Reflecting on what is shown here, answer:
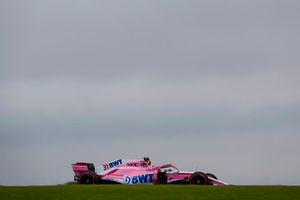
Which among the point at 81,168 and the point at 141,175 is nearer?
the point at 141,175

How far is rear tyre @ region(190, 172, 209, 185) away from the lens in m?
35.9

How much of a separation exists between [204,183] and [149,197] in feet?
38.7

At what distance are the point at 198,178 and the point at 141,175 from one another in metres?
4.46

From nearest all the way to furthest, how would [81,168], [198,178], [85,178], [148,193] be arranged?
[148,193] < [198,178] < [85,178] < [81,168]

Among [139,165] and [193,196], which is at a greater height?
[139,165]

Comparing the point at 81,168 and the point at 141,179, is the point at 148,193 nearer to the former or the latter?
the point at 141,179

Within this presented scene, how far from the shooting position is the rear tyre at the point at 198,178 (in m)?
35.9

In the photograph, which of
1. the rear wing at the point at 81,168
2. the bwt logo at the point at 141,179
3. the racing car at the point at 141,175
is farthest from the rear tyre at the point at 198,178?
the rear wing at the point at 81,168

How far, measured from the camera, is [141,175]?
38188 mm

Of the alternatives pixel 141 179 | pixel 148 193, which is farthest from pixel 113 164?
pixel 148 193

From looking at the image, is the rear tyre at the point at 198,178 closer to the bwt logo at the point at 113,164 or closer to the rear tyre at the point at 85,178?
the bwt logo at the point at 113,164

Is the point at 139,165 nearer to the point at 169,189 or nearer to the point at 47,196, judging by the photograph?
the point at 169,189

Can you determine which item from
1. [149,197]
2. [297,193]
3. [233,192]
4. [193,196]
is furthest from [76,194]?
[297,193]

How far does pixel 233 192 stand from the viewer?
26609mm
